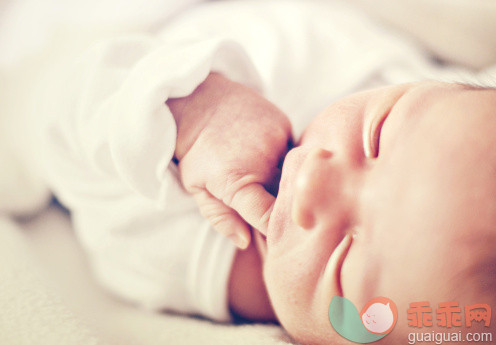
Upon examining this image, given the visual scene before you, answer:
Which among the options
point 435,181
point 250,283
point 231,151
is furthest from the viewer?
point 250,283

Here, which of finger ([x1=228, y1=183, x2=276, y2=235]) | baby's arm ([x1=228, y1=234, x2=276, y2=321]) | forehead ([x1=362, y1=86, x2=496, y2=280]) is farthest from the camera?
baby's arm ([x1=228, y1=234, x2=276, y2=321])

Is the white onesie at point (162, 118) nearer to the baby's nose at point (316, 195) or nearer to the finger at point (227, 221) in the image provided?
the finger at point (227, 221)

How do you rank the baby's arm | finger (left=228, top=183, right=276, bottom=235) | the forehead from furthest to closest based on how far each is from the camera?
the baby's arm
finger (left=228, top=183, right=276, bottom=235)
the forehead

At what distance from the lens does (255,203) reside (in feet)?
1.55

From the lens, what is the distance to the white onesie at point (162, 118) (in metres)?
0.54

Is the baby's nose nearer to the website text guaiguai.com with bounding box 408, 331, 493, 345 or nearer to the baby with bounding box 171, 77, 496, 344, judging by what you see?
the baby with bounding box 171, 77, 496, 344

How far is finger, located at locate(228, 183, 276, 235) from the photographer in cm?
47

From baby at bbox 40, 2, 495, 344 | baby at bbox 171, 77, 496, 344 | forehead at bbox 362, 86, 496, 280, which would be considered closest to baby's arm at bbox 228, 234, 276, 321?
baby at bbox 40, 2, 495, 344

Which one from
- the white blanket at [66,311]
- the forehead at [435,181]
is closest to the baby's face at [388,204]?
the forehead at [435,181]

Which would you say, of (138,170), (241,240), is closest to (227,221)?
(241,240)

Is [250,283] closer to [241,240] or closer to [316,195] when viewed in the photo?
[241,240]

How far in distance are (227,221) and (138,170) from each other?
142mm

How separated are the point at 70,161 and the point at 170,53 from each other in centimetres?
30

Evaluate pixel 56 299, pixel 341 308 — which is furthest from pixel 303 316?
pixel 56 299
